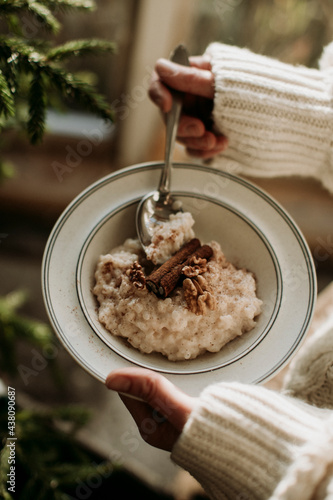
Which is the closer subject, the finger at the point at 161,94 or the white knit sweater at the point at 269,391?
the white knit sweater at the point at 269,391

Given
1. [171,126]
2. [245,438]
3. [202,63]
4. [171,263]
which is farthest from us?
[202,63]

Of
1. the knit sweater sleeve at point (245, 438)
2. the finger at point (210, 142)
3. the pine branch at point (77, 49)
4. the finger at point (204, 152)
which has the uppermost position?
the pine branch at point (77, 49)

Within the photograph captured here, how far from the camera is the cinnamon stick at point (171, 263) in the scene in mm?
876

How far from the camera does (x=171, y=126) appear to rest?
40.8 inches

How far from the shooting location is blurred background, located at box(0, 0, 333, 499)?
5.43ft

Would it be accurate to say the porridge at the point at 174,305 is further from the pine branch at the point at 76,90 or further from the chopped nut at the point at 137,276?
the pine branch at the point at 76,90

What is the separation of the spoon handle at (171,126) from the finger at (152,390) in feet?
1.49

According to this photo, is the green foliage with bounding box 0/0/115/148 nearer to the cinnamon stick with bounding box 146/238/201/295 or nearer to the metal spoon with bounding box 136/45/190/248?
the metal spoon with bounding box 136/45/190/248

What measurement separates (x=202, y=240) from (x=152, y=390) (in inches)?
18.3

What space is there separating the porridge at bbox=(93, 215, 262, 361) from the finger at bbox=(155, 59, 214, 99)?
446 mm

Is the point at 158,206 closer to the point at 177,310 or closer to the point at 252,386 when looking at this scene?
the point at 177,310

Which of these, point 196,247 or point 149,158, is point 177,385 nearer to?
point 196,247

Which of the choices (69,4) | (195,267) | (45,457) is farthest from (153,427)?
(69,4)

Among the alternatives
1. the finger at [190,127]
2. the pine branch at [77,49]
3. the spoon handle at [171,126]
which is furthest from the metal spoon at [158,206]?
the pine branch at [77,49]
